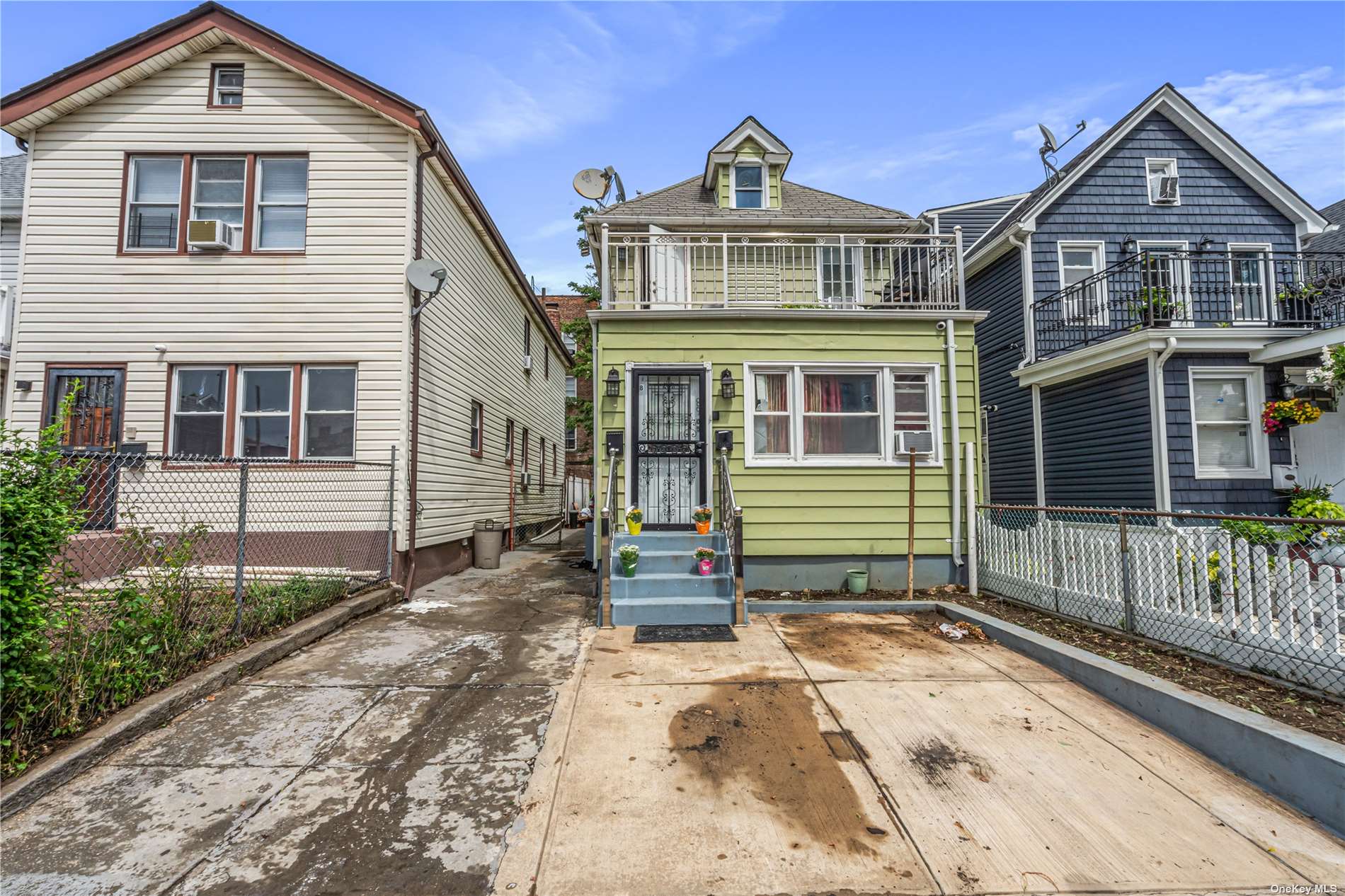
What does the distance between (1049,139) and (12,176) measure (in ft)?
68.4

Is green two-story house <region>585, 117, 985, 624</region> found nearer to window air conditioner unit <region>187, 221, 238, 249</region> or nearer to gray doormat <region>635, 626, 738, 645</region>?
gray doormat <region>635, 626, 738, 645</region>

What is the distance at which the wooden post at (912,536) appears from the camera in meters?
6.98

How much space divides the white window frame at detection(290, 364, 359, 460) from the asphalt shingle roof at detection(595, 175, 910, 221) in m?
4.91

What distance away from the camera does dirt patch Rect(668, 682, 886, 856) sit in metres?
2.66

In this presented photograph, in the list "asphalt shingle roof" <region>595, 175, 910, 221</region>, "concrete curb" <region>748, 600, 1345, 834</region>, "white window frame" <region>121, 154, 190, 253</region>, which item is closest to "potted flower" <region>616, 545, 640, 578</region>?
"concrete curb" <region>748, 600, 1345, 834</region>

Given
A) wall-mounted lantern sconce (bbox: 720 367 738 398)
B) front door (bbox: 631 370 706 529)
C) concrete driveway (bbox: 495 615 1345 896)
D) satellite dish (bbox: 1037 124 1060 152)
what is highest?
satellite dish (bbox: 1037 124 1060 152)

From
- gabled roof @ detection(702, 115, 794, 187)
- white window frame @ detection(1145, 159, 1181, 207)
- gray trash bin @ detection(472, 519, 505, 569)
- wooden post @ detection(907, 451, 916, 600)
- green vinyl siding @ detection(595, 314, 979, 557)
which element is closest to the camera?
wooden post @ detection(907, 451, 916, 600)

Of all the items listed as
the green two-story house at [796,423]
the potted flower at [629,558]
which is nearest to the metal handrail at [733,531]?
the green two-story house at [796,423]

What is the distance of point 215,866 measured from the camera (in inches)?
92.1

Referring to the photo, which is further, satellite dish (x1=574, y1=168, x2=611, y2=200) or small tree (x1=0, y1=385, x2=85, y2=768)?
satellite dish (x1=574, y1=168, x2=611, y2=200)

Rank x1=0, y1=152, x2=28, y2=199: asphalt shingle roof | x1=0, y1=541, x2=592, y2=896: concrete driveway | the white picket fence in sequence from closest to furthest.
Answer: x1=0, y1=541, x2=592, y2=896: concrete driveway
the white picket fence
x1=0, y1=152, x2=28, y2=199: asphalt shingle roof

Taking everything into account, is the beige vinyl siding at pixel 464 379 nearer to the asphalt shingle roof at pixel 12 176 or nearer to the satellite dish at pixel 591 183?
the satellite dish at pixel 591 183

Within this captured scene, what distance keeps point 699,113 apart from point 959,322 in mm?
7475

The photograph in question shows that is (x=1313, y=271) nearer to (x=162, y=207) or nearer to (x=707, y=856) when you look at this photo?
(x=707, y=856)
